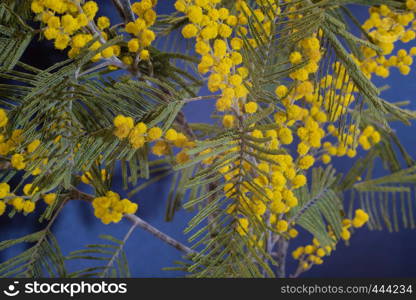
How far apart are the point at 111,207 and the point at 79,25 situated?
0.20 metres

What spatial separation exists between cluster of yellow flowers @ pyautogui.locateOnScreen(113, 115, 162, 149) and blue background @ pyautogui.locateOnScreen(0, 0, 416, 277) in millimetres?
441

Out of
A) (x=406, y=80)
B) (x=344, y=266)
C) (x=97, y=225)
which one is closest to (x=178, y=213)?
(x=97, y=225)

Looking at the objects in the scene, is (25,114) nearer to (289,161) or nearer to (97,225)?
(289,161)

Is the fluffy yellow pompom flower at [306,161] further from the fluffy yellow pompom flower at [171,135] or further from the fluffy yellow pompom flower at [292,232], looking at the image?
the fluffy yellow pompom flower at [292,232]

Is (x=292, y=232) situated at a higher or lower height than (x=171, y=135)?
lower

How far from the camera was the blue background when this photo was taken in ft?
2.82

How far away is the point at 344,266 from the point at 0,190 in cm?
91

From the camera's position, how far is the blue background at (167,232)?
0.86 m

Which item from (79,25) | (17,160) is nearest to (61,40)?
(79,25)

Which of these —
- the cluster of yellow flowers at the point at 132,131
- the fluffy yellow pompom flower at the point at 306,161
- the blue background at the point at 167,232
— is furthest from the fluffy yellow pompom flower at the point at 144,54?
the blue background at the point at 167,232

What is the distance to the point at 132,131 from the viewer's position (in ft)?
1.40

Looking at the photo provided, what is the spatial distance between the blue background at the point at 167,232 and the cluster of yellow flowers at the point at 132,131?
0.44 metres

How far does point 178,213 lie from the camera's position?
3.50ft

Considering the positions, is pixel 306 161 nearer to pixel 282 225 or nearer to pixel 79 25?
pixel 282 225
